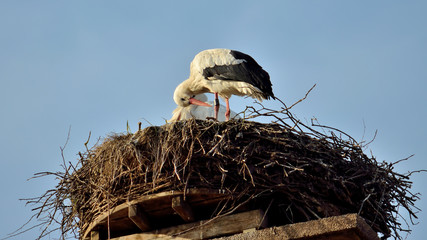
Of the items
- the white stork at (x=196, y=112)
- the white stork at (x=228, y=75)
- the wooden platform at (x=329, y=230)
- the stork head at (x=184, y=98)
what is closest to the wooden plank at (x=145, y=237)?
the wooden platform at (x=329, y=230)

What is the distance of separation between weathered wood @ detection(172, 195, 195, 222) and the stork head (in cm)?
327

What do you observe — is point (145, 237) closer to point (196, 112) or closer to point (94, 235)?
A: point (94, 235)

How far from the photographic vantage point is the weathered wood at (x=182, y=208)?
448cm

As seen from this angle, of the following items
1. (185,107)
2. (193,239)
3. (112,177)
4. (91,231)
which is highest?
(185,107)

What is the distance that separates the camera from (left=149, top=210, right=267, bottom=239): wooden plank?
443 centimetres

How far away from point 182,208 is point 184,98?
348 cm

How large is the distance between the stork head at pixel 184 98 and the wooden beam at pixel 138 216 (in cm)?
323

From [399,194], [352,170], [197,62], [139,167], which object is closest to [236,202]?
[139,167]

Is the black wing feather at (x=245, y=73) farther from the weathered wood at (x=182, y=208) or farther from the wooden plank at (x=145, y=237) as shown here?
the wooden plank at (x=145, y=237)

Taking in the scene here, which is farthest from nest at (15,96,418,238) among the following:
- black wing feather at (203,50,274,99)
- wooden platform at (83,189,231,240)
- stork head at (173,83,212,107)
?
stork head at (173,83,212,107)

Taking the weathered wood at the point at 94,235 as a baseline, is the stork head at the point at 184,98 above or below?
above

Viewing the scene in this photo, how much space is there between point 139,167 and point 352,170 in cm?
180

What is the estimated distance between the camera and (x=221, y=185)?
4.59 metres

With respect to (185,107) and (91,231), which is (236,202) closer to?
(91,231)
